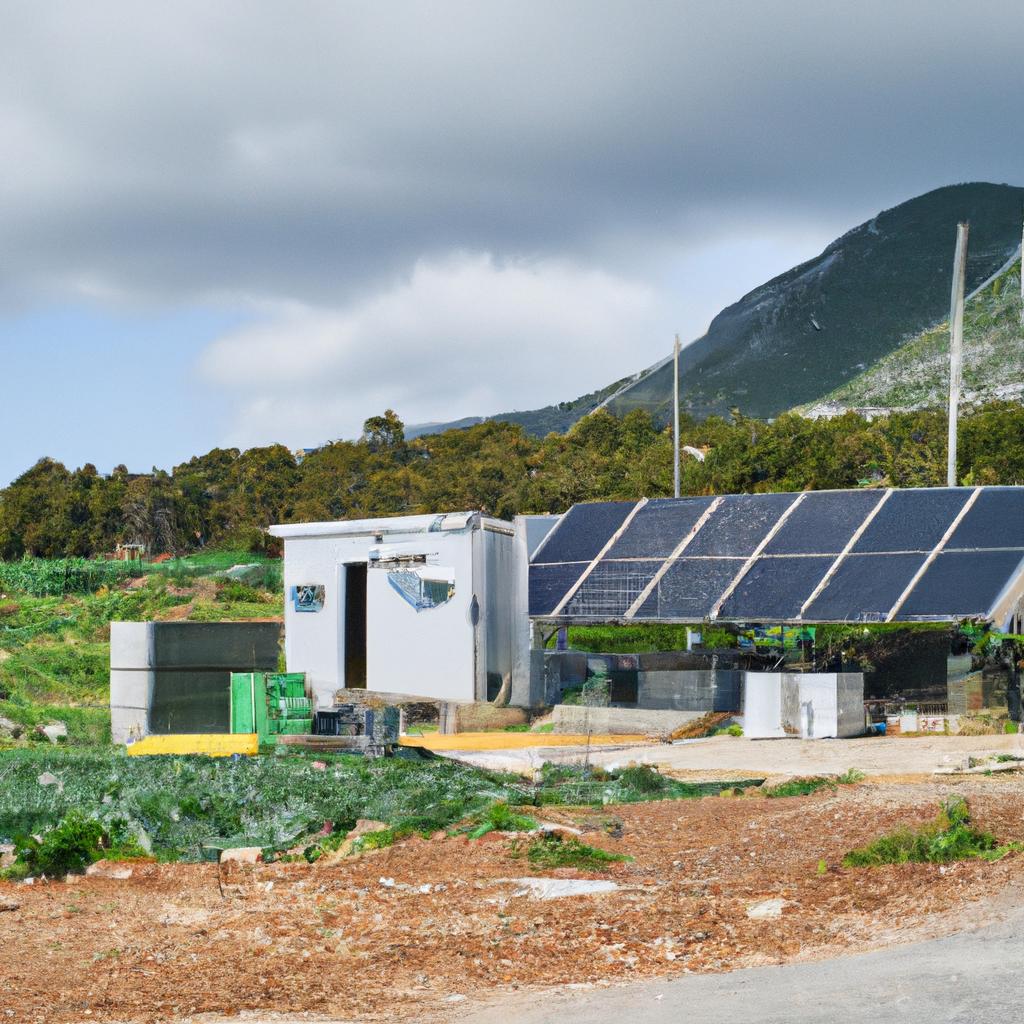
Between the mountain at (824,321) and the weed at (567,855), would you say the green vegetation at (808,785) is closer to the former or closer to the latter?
the weed at (567,855)

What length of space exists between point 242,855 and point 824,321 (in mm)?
168664

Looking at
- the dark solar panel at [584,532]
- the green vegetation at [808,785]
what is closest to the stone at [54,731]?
the dark solar panel at [584,532]

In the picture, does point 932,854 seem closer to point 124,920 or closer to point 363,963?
point 363,963

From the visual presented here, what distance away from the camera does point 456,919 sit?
12117 mm

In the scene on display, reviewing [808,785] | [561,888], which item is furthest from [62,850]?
[808,785]

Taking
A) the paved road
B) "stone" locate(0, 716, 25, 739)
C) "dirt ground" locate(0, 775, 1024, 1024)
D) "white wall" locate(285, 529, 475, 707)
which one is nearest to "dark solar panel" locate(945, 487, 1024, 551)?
"white wall" locate(285, 529, 475, 707)

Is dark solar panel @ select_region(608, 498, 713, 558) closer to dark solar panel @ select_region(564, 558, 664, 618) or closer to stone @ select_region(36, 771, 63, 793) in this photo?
dark solar panel @ select_region(564, 558, 664, 618)

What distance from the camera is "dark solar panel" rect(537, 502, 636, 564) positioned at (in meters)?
31.0

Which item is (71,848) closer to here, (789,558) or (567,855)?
(567,855)

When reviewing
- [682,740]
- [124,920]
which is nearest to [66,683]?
[682,740]

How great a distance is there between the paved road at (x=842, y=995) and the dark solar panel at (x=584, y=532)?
20865 mm

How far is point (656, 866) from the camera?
1398 centimetres

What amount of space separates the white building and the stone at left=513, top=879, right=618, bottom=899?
16.8 metres

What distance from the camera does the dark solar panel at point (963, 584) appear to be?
2445 centimetres
